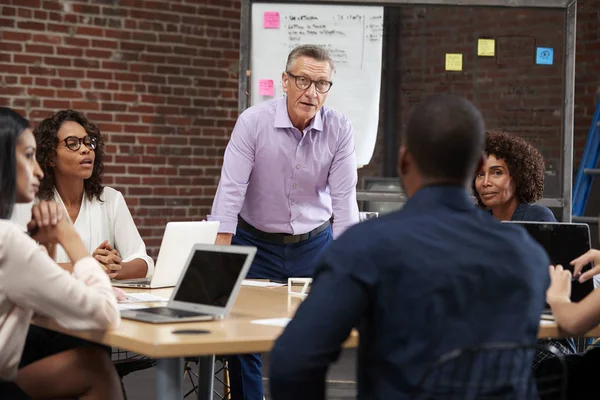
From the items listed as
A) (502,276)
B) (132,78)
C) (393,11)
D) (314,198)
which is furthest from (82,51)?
(502,276)

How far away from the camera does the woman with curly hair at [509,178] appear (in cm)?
317

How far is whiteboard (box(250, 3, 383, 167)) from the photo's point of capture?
4539 millimetres

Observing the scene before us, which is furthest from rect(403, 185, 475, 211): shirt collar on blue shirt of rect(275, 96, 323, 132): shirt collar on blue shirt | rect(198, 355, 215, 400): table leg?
rect(275, 96, 323, 132): shirt collar on blue shirt

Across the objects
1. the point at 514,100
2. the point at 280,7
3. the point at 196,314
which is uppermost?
the point at 280,7

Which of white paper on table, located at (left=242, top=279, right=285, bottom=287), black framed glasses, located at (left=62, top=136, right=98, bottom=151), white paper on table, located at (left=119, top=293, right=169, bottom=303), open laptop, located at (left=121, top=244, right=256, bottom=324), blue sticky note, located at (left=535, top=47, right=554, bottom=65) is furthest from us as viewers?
blue sticky note, located at (left=535, top=47, right=554, bottom=65)

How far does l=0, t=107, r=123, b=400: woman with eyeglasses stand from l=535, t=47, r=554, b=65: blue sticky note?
3145 millimetres

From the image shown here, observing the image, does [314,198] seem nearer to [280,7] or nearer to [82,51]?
[280,7]

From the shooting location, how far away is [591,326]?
2047 mm

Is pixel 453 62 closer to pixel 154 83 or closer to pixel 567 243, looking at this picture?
pixel 154 83

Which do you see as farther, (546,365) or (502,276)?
(546,365)

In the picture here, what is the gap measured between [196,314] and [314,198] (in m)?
1.51

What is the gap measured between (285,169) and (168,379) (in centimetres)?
169

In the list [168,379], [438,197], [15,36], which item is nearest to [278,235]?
[168,379]

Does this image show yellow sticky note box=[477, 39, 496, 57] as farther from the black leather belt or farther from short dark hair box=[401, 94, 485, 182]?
short dark hair box=[401, 94, 485, 182]
